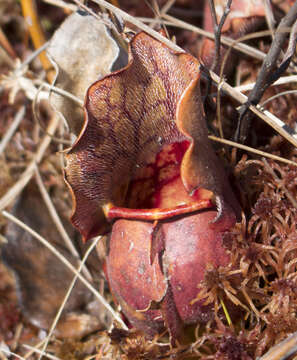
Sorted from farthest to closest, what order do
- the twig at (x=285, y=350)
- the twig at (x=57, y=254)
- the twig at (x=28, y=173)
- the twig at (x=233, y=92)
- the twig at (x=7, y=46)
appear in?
1. the twig at (x=7, y=46)
2. the twig at (x=28, y=173)
3. the twig at (x=57, y=254)
4. the twig at (x=233, y=92)
5. the twig at (x=285, y=350)

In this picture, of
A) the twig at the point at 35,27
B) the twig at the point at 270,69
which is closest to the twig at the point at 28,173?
the twig at the point at 35,27

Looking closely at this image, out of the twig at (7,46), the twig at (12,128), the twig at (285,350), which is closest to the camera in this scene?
the twig at (285,350)

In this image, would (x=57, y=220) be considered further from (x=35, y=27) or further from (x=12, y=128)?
(x=35, y=27)

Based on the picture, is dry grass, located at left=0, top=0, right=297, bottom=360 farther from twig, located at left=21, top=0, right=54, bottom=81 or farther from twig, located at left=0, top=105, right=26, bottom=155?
twig, located at left=0, top=105, right=26, bottom=155

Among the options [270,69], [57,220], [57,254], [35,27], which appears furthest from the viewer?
[35,27]

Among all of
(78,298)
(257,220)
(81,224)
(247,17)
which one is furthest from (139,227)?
(247,17)

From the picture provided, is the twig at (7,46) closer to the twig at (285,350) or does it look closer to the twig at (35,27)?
the twig at (35,27)

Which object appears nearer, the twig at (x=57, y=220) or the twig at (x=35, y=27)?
the twig at (x=57, y=220)

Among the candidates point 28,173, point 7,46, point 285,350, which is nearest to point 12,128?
point 28,173
